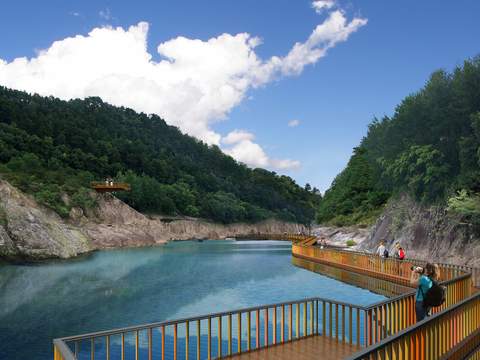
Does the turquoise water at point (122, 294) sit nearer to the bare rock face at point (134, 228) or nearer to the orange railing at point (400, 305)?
the orange railing at point (400, 305)

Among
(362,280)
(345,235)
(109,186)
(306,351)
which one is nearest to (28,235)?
(109,186)

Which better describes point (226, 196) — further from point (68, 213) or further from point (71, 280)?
point (71, 280)

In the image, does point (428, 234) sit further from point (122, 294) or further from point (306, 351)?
point (306, 351)

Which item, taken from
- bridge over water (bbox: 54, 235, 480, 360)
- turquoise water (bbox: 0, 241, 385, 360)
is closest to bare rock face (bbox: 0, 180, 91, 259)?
turquoise water (bbox: 0, 241, 385, 360)

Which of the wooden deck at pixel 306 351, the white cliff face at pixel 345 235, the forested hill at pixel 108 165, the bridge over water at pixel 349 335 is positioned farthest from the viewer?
the forested hill at pixel 108 165

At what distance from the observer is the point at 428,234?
116ft

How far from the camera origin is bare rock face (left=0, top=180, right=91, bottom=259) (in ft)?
135

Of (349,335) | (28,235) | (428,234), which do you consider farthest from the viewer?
(28,235)

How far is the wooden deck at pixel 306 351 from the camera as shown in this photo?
29.2 feet

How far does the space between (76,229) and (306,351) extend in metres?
56.3

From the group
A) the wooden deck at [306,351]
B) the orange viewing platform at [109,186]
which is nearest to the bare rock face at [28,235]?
the orange viewing platform at [109,186]

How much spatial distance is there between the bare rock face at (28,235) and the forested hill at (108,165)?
1354 cm

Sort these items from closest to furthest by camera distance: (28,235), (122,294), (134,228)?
(122,294) → (28,235) → (134,228)

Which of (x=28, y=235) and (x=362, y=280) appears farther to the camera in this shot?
(x=28, y=235)
